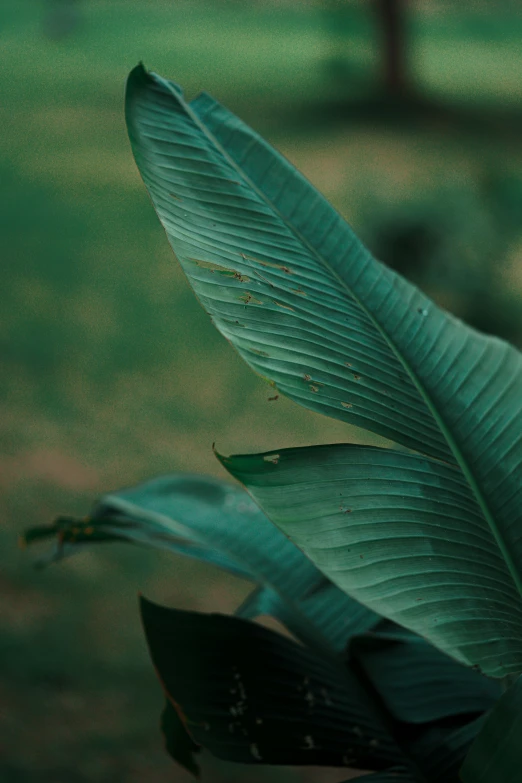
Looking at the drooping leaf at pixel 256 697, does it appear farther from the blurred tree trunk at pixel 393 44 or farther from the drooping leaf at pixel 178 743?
the blurred tree trunk at pixel 393 44

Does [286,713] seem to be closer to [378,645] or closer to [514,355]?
[378,645]

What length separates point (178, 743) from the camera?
1.87ft

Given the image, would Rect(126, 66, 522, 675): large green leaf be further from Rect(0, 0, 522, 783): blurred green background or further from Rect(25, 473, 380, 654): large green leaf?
Rect(0, 0, 522, 783): blurred green background

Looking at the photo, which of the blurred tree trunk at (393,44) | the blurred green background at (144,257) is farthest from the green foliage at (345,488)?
the blurred tree trunk at (393,44)

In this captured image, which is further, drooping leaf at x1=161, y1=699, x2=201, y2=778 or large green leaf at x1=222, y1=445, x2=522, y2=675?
drooping leaf at x1=161, y1=699, x2=201, y2=778

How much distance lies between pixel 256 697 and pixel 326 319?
21cm

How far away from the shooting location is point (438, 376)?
50 centimetres

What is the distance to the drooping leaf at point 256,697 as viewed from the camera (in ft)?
1.64

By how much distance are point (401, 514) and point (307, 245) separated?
0.17 m

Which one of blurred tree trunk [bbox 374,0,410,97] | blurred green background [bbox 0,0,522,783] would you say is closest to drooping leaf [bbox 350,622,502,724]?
blurred green background [bbox 0,0,522,783]

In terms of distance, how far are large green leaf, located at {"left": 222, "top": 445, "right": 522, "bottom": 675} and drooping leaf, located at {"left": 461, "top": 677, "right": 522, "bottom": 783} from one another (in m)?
0.03

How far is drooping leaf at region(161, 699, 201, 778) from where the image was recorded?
0.56 metres

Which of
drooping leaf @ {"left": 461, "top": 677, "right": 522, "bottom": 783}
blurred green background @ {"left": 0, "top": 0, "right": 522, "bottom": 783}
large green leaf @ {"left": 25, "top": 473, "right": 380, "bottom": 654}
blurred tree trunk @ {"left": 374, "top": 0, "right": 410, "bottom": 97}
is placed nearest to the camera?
drooping leaf @ {"left": 461, "top": 677, "right": 522, "bottom": 783}

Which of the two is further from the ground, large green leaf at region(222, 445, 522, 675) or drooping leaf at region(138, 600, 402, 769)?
large green leaf at region(222, 445, 522, 675)
